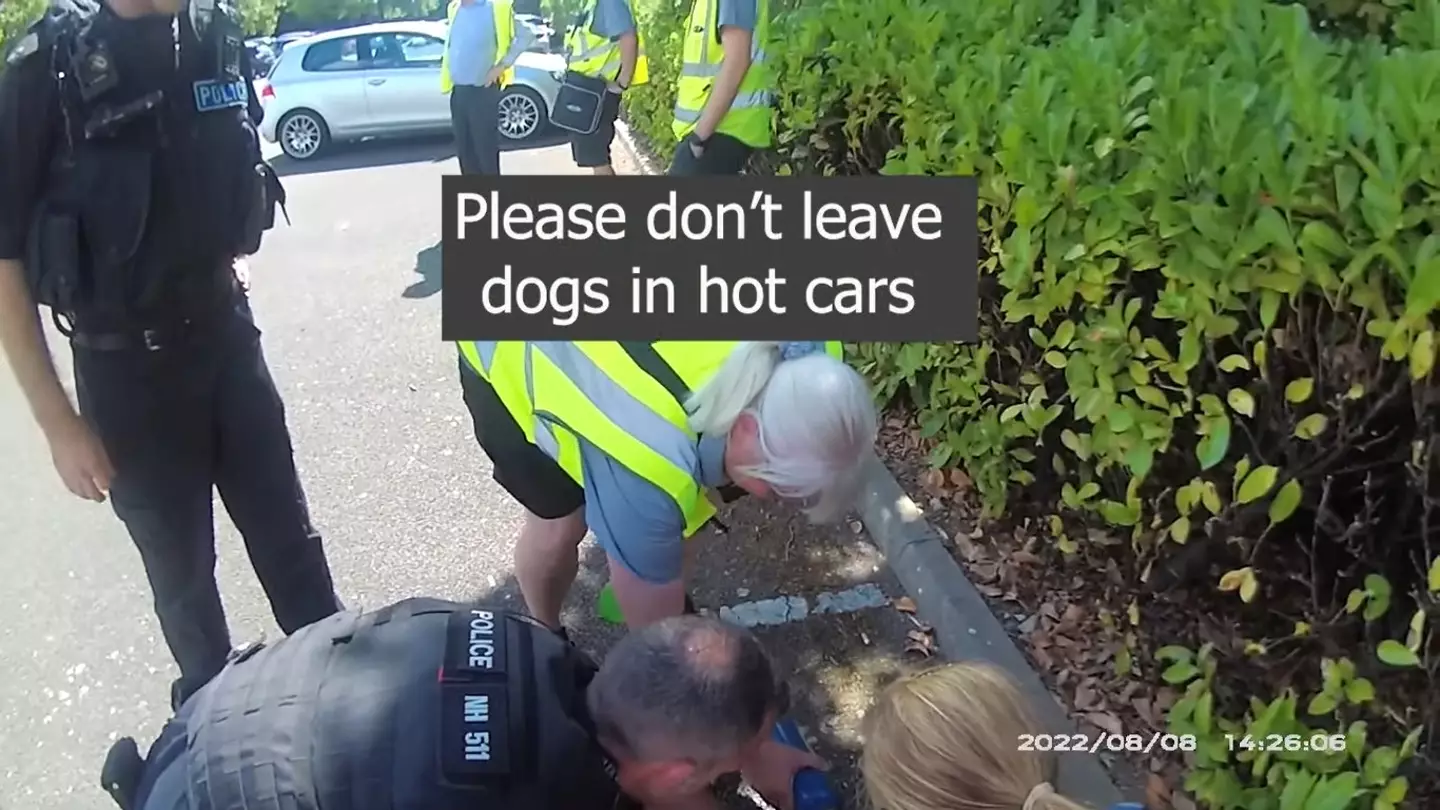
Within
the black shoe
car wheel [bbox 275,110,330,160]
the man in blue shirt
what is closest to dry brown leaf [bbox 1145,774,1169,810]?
the black shoe

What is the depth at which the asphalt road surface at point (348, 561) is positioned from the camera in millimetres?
2596

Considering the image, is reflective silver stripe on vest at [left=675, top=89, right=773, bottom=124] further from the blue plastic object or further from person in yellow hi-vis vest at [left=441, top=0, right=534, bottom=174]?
the blue plastic object

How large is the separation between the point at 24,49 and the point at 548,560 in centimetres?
133

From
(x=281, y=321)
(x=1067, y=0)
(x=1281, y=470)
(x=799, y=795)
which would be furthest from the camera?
(x=281, y=321)

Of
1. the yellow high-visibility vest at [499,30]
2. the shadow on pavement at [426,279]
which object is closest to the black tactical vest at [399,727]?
the shadow on pavement at [426,279]

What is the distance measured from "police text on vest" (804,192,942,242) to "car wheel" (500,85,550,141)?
3565 mm

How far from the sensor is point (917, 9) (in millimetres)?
2879

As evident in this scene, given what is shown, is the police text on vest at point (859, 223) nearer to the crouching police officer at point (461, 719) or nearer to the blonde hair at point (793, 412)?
the blonde hair at point (793, 412)

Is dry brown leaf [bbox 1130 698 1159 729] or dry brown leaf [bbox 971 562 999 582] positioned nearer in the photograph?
dry brown leaf [bbox 1130 698 1159 729]

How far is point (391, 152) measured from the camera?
5.64 m

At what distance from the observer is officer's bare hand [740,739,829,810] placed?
2.12 m

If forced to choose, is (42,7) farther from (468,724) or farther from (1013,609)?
(1013,609)

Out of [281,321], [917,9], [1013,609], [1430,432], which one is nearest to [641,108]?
[281,321]

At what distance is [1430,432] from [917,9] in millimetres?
1757
